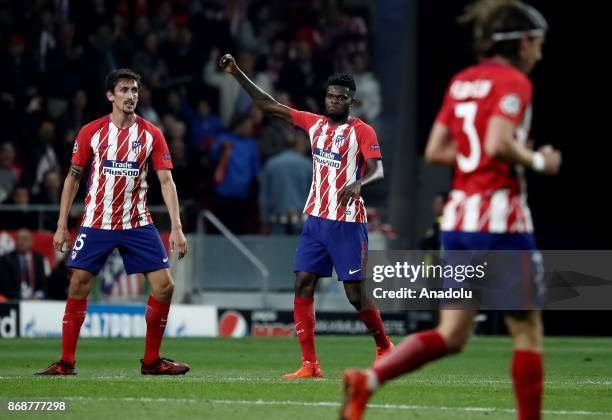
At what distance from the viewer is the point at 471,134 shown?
270 inches

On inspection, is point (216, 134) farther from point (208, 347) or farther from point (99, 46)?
point (208, 347)

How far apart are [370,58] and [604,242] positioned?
5576mm

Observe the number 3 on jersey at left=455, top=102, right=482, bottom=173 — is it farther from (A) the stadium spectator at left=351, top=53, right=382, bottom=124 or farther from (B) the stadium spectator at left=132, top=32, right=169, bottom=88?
(A) the stadium spectator at left=351, top=53, right=382, bottom=124

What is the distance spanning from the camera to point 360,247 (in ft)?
38.0

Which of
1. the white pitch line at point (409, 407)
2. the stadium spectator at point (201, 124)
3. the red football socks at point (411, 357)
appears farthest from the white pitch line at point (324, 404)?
the stadium spectator at point (201, 124)

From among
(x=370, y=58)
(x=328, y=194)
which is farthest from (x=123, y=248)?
(x=370, y=58)

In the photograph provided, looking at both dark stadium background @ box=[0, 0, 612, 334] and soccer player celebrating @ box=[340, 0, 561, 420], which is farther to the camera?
dark stadium background @ box=[0, 0, 612, 334]

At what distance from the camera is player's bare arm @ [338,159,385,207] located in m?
11.0

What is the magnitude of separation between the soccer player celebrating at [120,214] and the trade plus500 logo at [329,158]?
50.5 inches

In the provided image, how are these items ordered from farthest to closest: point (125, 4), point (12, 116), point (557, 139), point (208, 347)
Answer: point (125, 4), point (557, 139), point (12, 116), point (208, 347)

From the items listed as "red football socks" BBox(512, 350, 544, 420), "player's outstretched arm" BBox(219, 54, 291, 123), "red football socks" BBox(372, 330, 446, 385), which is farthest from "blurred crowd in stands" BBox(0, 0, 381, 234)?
"red football socks" BBox(512, 350, 544, 420)

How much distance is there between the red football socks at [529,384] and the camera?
22.1 ft

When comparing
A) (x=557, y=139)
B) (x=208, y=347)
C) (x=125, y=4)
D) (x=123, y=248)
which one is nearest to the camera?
(x=123, y=248)

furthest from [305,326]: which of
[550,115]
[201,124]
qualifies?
[550,115]
